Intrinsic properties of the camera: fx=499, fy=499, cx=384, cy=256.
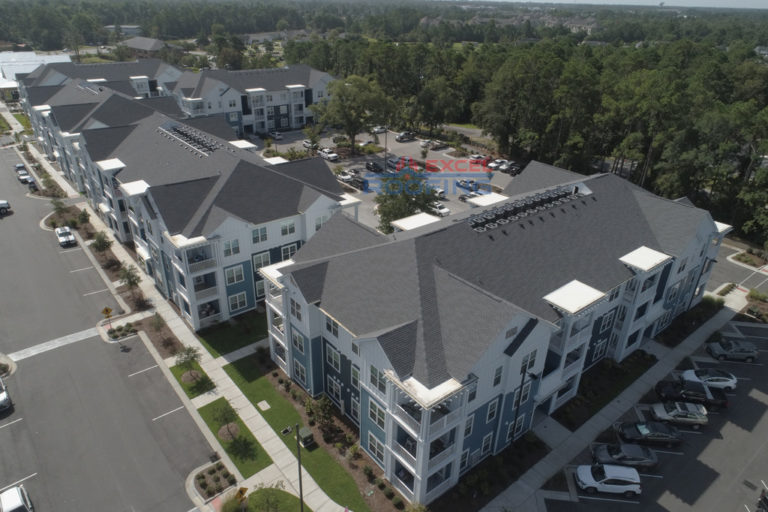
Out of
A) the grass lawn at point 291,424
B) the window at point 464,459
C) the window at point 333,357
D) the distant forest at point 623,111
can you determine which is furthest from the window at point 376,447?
the distant forest at point 623,111

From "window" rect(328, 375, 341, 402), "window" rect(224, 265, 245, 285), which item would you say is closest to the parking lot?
"window" rect(328, 375, 341, 402)

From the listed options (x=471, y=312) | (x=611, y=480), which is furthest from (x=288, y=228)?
(x=611, y=480)

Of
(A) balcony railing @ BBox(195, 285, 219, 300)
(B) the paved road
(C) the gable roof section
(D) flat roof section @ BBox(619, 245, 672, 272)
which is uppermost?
(C) the gable roof section

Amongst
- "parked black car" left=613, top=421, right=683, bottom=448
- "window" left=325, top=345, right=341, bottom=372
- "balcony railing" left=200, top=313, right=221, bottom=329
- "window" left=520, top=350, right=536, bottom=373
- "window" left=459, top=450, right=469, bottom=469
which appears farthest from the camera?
"balcony railing" left=200, top=313, right=221, bottom=329

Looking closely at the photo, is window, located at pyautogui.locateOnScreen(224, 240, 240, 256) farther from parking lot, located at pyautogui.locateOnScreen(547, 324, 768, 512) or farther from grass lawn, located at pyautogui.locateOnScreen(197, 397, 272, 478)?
parking lot, located at pyautogui.locateOnScreen(547, 324, 768, 512)

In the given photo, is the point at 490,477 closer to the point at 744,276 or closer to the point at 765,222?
the point at 744,276

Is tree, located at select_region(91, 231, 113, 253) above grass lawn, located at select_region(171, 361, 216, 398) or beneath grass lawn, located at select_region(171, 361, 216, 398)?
above

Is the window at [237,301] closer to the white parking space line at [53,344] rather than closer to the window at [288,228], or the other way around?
the window at [288,228]
